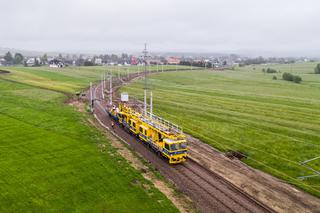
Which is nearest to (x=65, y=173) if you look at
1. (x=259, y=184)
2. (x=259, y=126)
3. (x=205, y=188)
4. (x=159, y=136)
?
(x=159, y=136)

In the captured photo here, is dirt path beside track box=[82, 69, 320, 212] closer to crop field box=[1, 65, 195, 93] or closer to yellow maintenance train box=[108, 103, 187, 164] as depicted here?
yellow maintenance train box=[108, 103, 187, 164]

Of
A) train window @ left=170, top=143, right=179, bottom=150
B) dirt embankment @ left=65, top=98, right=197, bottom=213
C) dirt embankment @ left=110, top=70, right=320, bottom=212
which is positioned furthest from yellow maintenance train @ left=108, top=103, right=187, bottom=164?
dirt embankment @ left=110, top=70, right=320, bottom=212

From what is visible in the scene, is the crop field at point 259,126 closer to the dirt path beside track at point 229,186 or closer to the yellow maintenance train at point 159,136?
the dirt path beside track at point 229,186

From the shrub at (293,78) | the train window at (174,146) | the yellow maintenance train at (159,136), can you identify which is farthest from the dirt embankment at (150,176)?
the shrub at (293,78)

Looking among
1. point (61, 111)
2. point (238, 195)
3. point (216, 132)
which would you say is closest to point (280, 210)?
point (238, 195)

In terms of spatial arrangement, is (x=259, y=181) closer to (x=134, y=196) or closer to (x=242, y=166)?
(x=242, y=166)

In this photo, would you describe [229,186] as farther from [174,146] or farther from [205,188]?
[174,146]
